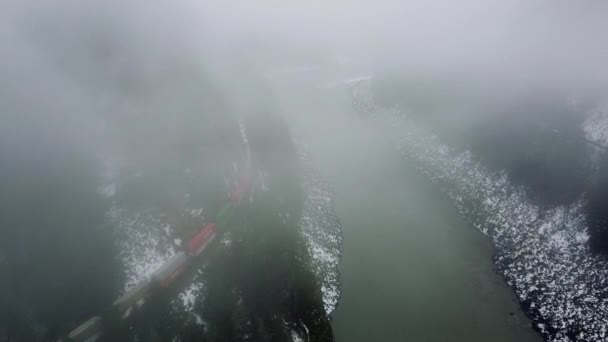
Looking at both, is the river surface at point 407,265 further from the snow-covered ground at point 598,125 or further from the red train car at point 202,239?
the snow-covered ground at point 598,125

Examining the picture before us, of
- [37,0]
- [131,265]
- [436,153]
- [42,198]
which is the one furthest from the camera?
[37,0]

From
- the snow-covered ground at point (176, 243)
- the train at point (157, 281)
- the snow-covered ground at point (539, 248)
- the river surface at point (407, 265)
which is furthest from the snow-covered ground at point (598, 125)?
the train at point (157, 281)

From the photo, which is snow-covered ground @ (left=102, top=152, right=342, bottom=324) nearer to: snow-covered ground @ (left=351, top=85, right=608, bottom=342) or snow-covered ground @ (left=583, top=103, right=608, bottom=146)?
snow-covered ground @ (left=351, top=85, right=608, bottom=342)

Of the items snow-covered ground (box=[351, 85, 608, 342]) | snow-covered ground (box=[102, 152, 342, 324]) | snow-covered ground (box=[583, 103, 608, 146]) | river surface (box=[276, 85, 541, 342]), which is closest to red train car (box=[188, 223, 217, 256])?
snow-covered ground (box=[102, 152, 342, 324])

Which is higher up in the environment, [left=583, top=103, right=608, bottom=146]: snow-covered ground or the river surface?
[left=583, top=103, right=608, bottom=146]: snow-covered ground

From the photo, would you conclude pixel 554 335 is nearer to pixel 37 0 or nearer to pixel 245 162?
pixel 245 162

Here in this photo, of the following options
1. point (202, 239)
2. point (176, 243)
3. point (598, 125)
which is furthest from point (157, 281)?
point (598, 125)

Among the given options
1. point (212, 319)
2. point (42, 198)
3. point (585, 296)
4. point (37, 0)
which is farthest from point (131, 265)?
point (37, 0)
